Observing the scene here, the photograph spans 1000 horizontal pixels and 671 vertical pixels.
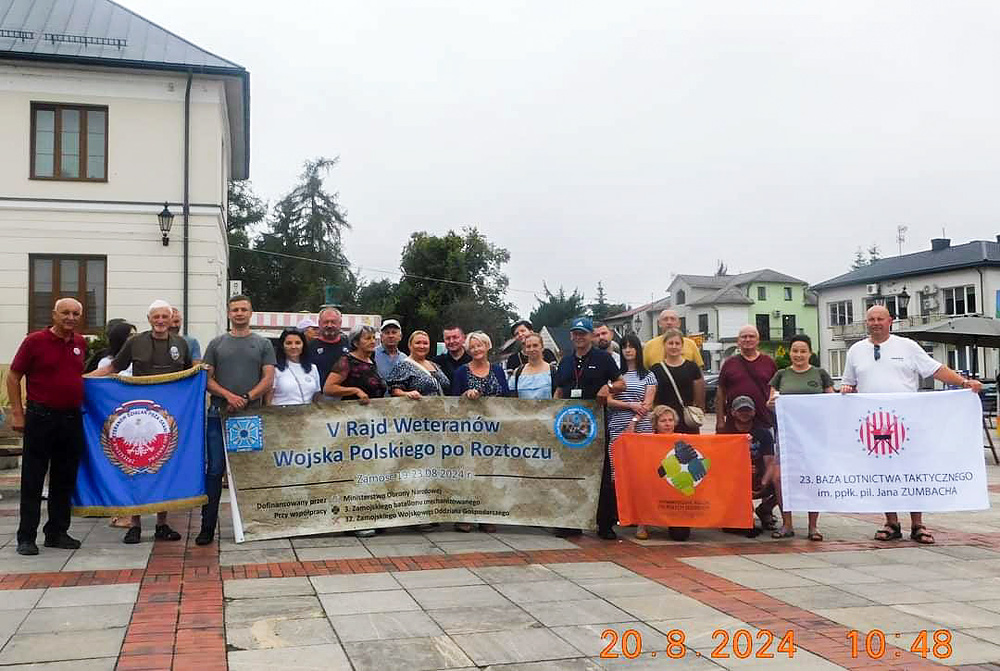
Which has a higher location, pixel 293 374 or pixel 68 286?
pixel 68 286

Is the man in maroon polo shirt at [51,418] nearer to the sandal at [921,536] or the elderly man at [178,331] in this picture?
the elderly man at [178,331]

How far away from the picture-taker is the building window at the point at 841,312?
63562mm

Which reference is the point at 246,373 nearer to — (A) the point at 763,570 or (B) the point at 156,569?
(B) the point at 156,569

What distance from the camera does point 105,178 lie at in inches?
733

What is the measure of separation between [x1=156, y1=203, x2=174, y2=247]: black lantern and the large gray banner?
12521mm

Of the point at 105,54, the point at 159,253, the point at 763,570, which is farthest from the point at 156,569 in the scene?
the point at 105,54

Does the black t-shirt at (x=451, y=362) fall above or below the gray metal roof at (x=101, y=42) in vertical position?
below

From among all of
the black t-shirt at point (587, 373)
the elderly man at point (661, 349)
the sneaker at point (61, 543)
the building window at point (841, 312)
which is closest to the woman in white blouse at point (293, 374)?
the sneaker at point (61, 543)

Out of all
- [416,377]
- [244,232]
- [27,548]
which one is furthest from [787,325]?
[27,548]

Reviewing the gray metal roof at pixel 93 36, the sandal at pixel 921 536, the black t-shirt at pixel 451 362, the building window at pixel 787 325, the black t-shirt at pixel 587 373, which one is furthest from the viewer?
the building window at pixel 787 325

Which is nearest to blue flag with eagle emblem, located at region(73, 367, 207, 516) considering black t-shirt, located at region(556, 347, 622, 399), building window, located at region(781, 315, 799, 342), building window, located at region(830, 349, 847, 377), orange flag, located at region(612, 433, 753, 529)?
black t-shirt, located at region(556, 347, 622, 399)

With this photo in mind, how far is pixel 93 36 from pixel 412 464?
16.4 m

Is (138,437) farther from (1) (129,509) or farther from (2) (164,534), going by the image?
(2) (164,534)

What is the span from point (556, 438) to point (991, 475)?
343 inches
